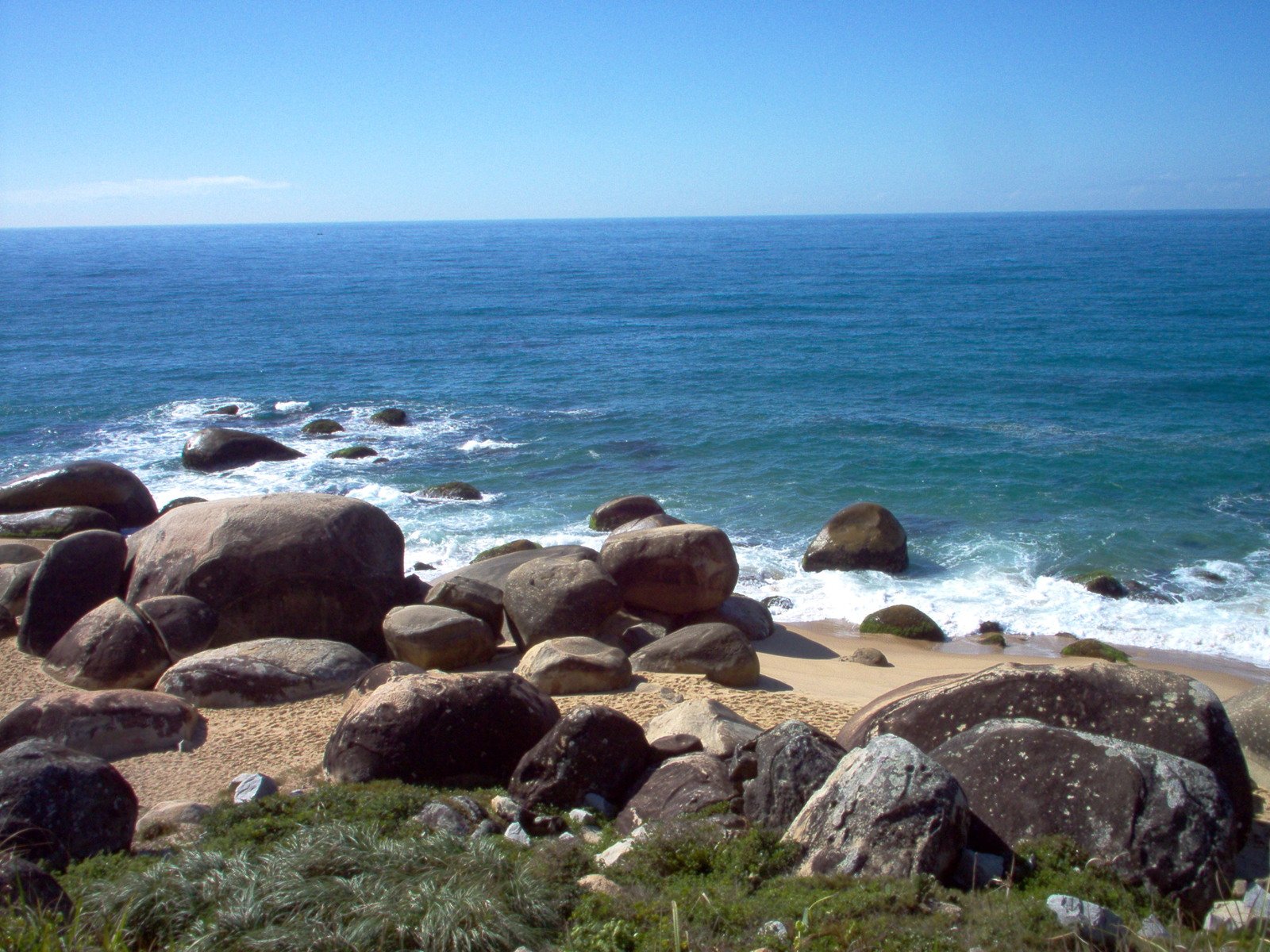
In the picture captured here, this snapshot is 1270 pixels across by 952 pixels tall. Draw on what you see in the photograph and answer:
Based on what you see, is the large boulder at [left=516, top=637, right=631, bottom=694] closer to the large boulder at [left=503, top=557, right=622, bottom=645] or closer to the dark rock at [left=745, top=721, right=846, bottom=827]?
the large boulder at [left=503, top=557, right=622, bottom=645]

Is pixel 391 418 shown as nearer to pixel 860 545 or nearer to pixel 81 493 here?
pixel 81 493

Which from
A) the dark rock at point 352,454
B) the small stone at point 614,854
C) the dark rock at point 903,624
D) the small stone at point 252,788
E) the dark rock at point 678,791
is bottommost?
the dark rock at point 903,624

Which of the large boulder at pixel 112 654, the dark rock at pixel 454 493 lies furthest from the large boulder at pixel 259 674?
the dark rock at pixel 454 493

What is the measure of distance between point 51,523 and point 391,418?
1347 centimetres

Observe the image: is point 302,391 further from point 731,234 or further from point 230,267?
point 731,234

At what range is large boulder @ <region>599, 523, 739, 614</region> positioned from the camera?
16.3 metres

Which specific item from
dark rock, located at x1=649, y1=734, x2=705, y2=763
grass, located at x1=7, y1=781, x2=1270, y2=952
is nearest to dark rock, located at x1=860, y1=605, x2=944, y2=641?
dark rock, located at x1=649, y1=734, x2=705, y2=763

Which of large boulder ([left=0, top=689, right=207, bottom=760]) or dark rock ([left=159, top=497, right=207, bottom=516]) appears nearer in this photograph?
large boulder ([left=0, top=689, right=207, bottom=760])

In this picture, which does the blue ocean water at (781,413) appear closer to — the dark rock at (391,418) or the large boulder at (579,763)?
the dark rock at (391,418)

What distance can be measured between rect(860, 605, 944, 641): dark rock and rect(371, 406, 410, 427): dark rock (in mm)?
19920

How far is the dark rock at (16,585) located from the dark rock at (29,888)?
36.6 feet

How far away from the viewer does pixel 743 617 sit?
1686 centimetres

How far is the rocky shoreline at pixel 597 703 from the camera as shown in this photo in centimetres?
689

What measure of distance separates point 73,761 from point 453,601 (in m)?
7.90
